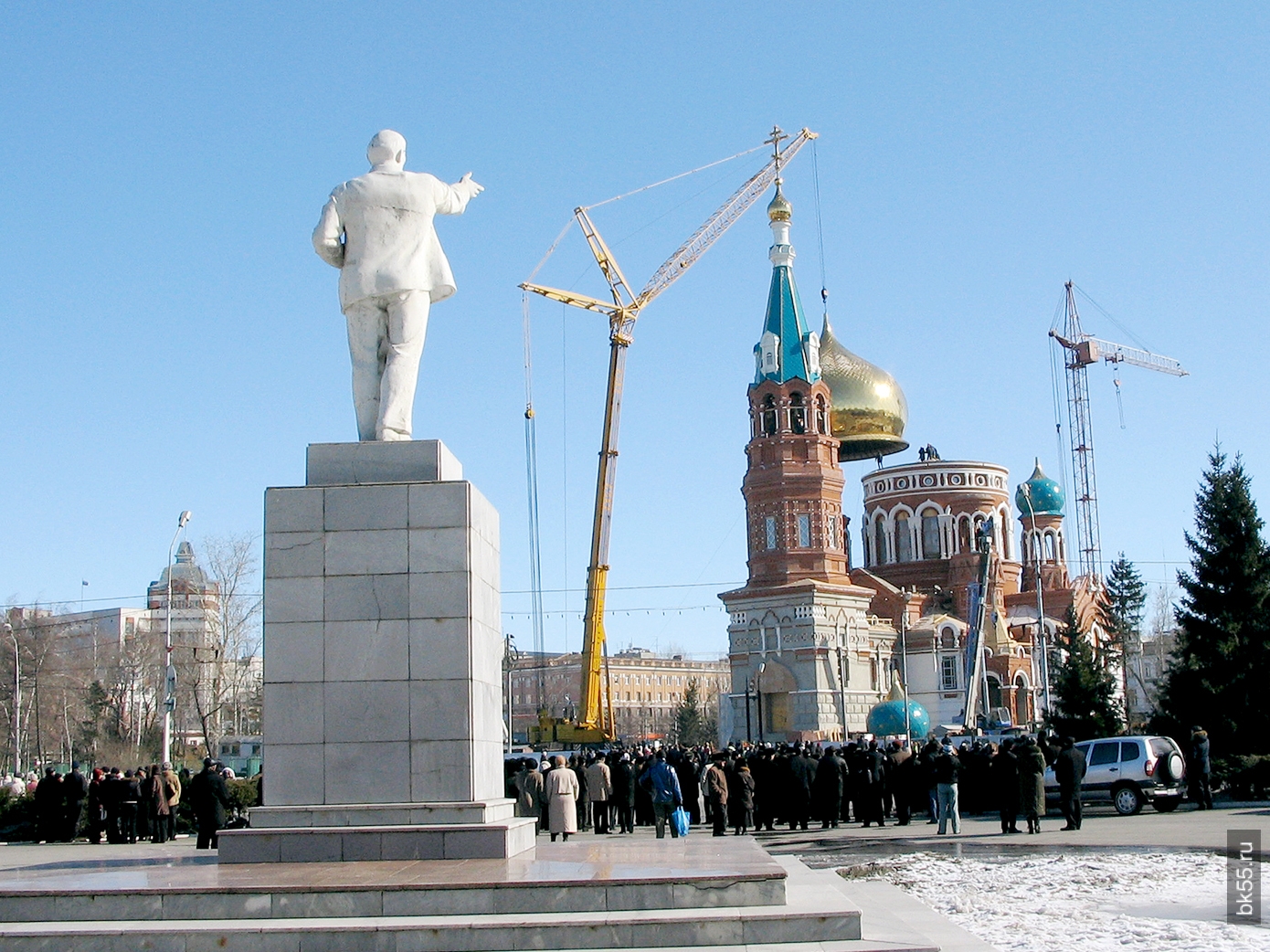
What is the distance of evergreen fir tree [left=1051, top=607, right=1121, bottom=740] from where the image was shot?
119 feet

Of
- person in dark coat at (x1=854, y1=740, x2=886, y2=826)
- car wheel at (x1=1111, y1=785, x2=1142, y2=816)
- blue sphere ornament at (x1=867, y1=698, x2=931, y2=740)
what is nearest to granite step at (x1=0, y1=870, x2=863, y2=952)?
person in dark coat at (x1=854, y1=740, x2=886, y2=826)

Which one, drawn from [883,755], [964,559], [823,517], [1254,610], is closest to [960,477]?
[964,559]

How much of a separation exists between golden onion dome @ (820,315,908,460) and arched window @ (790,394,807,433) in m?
13.9

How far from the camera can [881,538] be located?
77.9 meters

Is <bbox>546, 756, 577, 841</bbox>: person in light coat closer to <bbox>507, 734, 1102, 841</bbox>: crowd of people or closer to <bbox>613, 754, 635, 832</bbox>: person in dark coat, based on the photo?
<bbox>507, 734, 1102, 841</bbox>: crowd of people

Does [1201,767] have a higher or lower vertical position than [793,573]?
lower

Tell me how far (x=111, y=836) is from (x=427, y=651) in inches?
586

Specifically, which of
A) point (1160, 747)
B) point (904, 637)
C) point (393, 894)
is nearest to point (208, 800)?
point (393, 894)

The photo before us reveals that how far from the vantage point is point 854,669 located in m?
60.9

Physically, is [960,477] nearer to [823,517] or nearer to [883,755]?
[823,517]

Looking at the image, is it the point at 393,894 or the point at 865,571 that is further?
the point at 865,571

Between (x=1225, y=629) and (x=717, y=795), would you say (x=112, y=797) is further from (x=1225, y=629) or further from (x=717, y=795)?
(x=1225, y=629)

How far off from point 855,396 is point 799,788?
56177 mm

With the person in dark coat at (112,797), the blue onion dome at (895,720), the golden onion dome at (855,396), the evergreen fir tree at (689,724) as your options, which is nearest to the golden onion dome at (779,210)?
the golden onion dome at (855,396)
